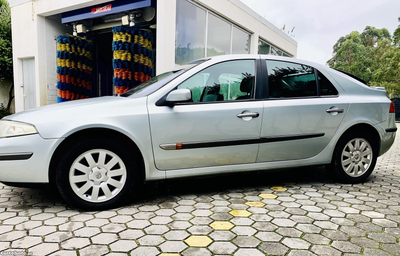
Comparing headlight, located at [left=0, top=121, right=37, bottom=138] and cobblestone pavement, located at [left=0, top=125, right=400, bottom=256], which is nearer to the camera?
cobblestone pavement, located at [left=0, top=125, right=400, bottom=256]

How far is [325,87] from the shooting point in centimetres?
354

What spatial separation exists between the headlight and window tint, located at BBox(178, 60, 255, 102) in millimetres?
1458

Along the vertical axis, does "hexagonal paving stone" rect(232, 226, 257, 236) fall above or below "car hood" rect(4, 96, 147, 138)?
below

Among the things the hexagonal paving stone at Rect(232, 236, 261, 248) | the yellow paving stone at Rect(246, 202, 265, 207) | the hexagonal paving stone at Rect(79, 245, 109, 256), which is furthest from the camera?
the yellow paving stone at Rect(246, 202, 265, 207)

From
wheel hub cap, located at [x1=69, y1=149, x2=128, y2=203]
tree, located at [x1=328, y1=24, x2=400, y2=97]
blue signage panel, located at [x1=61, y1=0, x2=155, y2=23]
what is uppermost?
tree, located at [x1=328, y1=24, x2=400, y2=97]

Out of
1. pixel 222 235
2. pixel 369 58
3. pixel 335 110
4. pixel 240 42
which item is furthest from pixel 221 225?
pixel 369 58

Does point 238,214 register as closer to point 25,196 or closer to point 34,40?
point 25,196

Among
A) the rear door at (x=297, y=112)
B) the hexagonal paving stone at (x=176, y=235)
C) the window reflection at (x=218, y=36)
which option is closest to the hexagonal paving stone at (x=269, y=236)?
the hexagonal paving stone at (x=176, y=235)

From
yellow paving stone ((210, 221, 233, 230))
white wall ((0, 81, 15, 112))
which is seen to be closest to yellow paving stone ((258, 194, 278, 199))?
yellow paving stone ((210, 221, 233, 230))

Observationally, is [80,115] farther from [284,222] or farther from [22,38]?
[22,38]

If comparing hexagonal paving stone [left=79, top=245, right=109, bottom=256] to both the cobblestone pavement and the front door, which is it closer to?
the cobblestone pavement

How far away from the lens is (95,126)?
260 centimetres

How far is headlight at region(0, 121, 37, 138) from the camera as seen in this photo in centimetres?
248

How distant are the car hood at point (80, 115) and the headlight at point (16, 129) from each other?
0.04 metres
